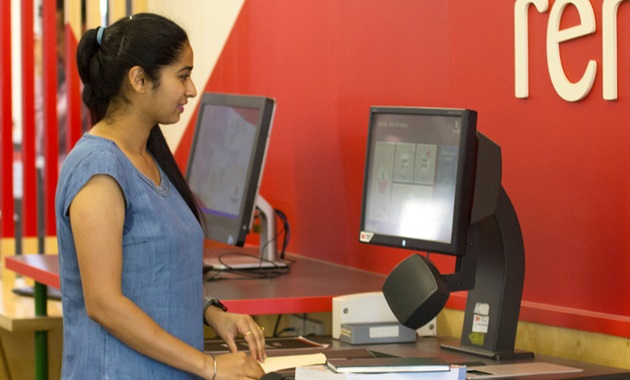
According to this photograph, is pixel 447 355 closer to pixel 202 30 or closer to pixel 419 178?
pixel 419 178

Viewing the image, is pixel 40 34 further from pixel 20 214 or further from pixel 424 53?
pixel 424 53

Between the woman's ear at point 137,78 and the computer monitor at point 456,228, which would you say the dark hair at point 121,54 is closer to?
the woman's ear at point 137,78

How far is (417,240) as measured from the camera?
2496mm

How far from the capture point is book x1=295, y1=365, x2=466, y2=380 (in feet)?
6.31

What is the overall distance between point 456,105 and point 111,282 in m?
1.39

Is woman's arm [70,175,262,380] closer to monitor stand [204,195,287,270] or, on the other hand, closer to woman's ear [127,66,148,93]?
woman's ear [127,66,148,93]

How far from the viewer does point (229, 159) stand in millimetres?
3406

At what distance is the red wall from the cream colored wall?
3.7 inches

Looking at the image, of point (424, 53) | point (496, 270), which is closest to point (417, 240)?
point (496, 270)

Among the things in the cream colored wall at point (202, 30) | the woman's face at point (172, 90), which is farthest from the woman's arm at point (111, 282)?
the cream colored wall at point (202, 30)

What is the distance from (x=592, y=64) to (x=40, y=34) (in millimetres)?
3256

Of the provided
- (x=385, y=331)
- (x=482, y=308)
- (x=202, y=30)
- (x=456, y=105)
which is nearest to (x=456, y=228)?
(x=482, y=308)

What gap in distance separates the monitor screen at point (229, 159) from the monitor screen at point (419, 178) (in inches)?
24.6

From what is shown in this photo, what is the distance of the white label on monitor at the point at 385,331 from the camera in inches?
105
